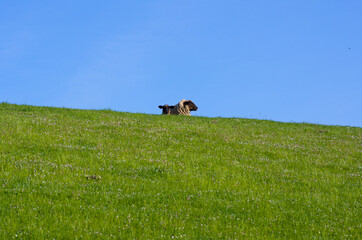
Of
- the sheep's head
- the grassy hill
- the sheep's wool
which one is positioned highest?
the sheep's head

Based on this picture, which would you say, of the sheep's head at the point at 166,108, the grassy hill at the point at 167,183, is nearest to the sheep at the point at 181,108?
the sheep's head at the point at 166,108

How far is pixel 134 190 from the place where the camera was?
12844mm

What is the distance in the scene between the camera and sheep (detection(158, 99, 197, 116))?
134 ft

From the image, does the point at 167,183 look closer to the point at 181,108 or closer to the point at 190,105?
the point at 181,108

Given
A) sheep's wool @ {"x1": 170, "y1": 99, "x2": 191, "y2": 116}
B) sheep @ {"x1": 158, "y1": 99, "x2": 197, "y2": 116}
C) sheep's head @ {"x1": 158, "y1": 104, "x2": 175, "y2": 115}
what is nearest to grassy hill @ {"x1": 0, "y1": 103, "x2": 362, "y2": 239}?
sheep's wool @ {"x1": 170, "y1": 99, "x2": 191, "y2": 116}

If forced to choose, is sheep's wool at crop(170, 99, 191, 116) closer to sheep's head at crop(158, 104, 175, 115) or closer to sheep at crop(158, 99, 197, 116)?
sheep at crop(158, 99, 197, 116)

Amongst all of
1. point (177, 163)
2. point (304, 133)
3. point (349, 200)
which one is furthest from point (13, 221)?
point (304, 133)

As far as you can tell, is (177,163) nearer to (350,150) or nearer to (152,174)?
(152,174)

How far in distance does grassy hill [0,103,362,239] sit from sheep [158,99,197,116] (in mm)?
14786

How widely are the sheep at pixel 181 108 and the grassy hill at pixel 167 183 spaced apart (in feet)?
48.5

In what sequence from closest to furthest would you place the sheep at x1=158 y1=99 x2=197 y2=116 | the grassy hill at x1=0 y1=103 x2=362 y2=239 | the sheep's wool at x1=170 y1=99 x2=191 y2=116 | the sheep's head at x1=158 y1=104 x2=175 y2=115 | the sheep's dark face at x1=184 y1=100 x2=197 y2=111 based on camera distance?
1. the grassy hill at x1=0 y1=103 x2=362 y2=239
2. the sheep's wool at x1=170 y1=99 x2=191 y2=116
3. the sheep at x1=158 y1=99 x2=197 y2=116
4. the sheep's dark face at x1=184 y1=100 x2=197 y2=111
5. the sheep's head at x1=158 y1=104 x2=175 y2=115

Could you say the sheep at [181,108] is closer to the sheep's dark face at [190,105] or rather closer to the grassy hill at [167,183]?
the sheep's dark face at [190,105]

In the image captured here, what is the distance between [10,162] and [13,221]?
606 centimetres

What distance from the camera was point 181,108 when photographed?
40906 mm
